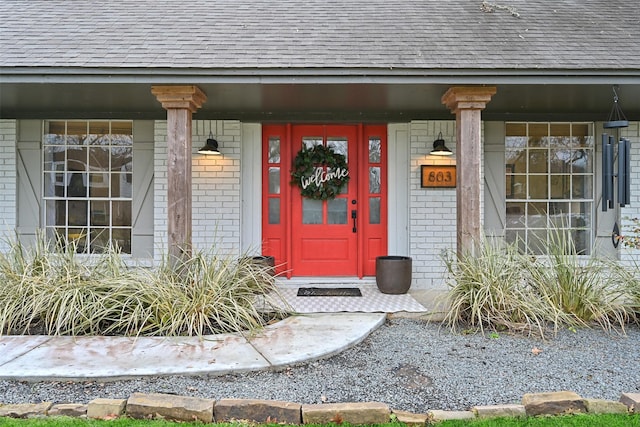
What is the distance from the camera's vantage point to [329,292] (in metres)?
5.12

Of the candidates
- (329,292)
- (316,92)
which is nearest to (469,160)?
(316,92)

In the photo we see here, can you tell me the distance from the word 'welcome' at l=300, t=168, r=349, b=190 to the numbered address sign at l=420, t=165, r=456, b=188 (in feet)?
3.40

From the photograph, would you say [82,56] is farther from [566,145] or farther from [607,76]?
[566,145]

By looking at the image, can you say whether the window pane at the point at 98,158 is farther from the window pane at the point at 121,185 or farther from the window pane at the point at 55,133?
the window pane at the point at 55,133

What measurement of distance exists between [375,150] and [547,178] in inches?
92.6

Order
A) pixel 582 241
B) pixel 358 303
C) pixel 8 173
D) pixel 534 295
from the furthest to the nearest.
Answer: pixel 582 241
pixel 8 173
pixel 358 303
pixel 534 295

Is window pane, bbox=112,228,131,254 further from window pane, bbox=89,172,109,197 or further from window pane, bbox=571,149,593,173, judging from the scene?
window pane, bbox=571,149,593,173

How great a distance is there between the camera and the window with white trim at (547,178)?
5691 millimetres

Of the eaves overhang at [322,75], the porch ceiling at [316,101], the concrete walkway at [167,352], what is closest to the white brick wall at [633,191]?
the porch ceiling at [316,101]

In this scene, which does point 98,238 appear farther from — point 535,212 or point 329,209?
point 535,212

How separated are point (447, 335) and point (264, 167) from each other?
3.31m

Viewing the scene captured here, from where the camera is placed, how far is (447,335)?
3.62 m

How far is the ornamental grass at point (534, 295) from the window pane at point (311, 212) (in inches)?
89.9

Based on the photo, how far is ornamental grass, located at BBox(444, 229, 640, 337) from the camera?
3670mm
